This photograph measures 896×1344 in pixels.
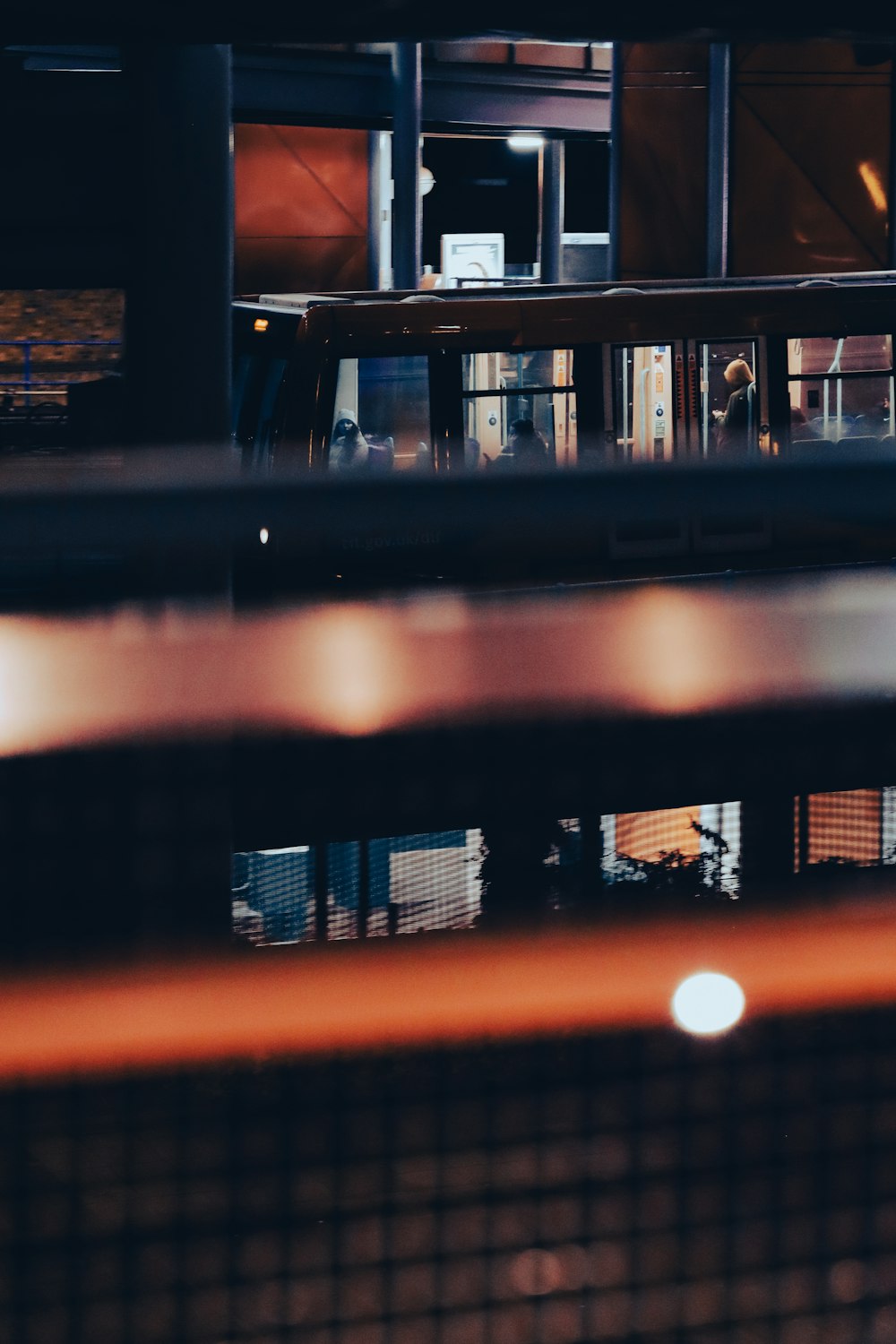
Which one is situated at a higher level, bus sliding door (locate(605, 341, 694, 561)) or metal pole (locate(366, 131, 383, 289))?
metal pole (locate(366, 131, 383, 289))

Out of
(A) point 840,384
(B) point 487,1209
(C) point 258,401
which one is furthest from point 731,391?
(B) point 487,1209

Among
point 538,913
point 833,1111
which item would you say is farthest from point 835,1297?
point 538,913

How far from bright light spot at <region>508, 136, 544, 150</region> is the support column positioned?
2274 centimetres

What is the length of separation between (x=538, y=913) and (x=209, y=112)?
6.12 m

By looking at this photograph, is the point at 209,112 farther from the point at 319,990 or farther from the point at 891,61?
the point at 891,61

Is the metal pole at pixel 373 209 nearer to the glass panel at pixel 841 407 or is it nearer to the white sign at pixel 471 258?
the white sign at pixel 471 258

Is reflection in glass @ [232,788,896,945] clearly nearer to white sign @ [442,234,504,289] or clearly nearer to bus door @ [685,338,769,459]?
bus door @ [685,338,769,459]

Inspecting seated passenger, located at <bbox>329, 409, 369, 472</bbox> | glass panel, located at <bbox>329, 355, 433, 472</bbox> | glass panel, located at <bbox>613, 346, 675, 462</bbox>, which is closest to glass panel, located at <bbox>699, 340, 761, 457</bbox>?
glass panel, located at <bbox>613, 346, 675, 462</bbox>

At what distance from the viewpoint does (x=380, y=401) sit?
11977 mm

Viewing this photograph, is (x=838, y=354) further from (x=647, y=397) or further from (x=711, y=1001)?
(x=711, y=1001)

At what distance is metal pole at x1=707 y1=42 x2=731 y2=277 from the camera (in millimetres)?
19188

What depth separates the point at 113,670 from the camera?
1.77 m

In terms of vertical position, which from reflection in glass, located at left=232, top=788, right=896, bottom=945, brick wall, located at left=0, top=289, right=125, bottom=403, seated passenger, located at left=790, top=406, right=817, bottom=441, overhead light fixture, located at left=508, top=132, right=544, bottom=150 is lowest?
reflection in glass, located at left=232, top=788, right=896, bottom=945

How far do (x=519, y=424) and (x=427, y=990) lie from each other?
10517 mm
